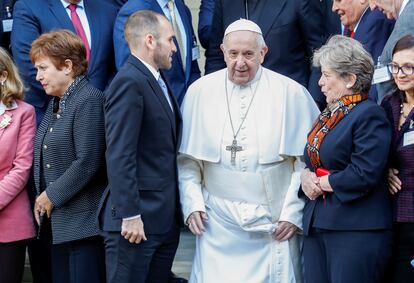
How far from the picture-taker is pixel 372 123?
449cm

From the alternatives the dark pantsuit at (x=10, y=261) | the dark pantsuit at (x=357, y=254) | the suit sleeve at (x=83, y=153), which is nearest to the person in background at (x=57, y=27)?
the dark pantsuit at (x=10, y=261)

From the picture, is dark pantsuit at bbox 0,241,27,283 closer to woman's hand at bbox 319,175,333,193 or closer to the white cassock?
the white cassock

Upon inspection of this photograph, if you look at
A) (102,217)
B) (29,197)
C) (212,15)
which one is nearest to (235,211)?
(102,217)

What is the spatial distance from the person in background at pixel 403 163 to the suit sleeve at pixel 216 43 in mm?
1740

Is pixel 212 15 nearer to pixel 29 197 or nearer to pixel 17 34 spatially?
pixel 17 34

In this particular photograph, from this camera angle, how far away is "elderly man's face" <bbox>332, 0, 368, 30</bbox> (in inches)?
217

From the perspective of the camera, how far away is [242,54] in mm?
4941

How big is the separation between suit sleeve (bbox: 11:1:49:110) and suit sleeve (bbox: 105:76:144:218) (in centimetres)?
124

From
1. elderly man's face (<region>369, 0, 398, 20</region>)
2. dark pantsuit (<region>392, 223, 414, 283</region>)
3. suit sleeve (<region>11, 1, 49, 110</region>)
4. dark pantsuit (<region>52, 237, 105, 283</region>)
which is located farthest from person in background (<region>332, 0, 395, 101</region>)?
suit sleeve (<region>11, 1, 49, 110</region>)

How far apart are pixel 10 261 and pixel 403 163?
240cm

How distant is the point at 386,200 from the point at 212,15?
93.9 inches

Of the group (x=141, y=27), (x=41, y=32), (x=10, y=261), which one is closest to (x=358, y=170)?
(x=141, y=27)

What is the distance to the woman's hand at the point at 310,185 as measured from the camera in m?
4.67

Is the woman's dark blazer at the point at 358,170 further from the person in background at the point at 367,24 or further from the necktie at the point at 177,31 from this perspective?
the necktie at the point at 177,31
